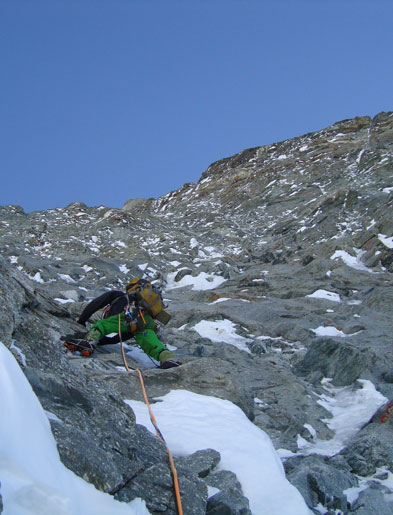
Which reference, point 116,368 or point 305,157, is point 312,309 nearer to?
point 116,368

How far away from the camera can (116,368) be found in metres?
6.94

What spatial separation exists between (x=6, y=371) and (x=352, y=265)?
20.9 metres

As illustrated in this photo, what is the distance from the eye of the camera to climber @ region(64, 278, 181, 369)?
25.5 feet

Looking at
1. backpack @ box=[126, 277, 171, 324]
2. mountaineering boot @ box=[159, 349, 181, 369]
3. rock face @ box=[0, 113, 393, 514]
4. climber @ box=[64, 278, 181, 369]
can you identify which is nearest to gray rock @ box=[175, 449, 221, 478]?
rock face @ box=[0, 113, 393, 514]

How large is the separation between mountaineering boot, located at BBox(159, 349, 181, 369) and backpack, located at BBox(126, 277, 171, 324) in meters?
0.88

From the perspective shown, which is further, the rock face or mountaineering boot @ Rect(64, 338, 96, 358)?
mountaineering boot @ Rect(64, 338, 96, 358)

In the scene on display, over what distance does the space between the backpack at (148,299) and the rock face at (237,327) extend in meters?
1.02

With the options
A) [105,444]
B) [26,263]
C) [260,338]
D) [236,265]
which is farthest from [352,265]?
[105,444]

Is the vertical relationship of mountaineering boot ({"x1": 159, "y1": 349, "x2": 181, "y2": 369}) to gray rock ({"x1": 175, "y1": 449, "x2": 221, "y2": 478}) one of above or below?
above

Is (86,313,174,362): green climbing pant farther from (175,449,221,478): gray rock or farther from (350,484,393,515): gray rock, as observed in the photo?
(350,484,393,515): gray rock

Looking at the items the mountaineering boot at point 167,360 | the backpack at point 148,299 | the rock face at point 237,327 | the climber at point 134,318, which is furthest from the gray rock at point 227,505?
the backpack at point 148,299

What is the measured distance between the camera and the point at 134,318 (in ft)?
26.2

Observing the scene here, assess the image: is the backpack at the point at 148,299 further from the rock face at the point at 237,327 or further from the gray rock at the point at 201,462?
the gray rock at the point at 201,462

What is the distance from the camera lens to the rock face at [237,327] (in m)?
3.62
